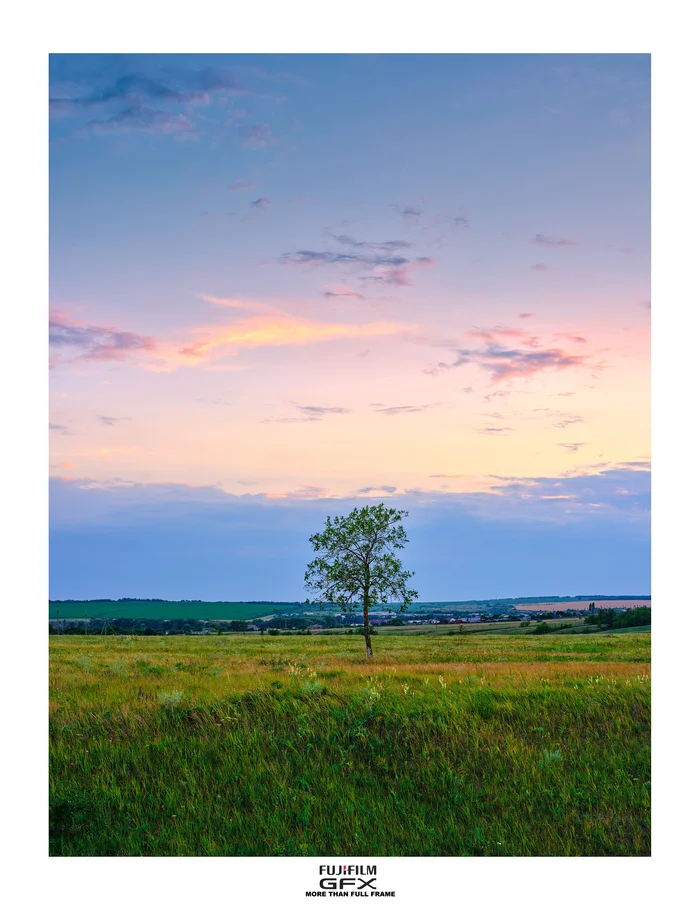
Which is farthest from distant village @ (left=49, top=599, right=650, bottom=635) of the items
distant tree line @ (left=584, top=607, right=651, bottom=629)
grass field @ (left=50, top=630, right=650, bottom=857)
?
grass field @ (left=50, top=630, right=650, bottom=857)

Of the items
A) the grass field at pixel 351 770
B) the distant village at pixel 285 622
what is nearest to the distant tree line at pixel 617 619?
the distant village at pixel 285 622

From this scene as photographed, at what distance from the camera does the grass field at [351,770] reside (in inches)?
352

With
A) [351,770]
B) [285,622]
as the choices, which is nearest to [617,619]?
[285,622]

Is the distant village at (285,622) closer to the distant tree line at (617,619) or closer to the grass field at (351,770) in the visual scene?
the distant tree line at (617,619)

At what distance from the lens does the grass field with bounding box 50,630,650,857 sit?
29.3 feet

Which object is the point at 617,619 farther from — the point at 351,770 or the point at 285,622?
the point at 351,770

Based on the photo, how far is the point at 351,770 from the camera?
1044 centimetres

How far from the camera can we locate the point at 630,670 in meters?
18.2

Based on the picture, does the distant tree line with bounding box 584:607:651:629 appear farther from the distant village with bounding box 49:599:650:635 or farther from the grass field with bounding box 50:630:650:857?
the grass field with bounding box 50:630:650:857

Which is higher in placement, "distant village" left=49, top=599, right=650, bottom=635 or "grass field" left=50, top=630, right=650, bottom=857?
"grass field" left=50, top=630, right=650, bottom=857

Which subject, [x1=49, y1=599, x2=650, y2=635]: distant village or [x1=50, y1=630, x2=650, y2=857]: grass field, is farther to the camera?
[x1=49, y1=599, x2=650, y2=635]: distant village

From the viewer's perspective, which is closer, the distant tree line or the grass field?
the grass field
